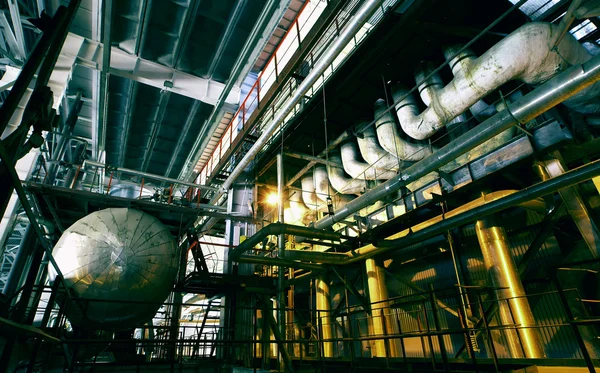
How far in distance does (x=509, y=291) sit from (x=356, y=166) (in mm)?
5378

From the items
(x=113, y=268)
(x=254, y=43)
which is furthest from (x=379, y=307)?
(x=254, y=43)

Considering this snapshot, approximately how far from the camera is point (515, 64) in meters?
5.48

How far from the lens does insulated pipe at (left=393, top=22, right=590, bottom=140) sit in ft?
17.4

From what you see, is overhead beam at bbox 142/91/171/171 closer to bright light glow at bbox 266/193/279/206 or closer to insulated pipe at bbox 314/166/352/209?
bright light glow at bbox 266/193/279/206

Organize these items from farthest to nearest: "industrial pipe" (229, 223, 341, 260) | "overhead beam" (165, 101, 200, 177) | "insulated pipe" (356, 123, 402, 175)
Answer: "overhead beam" (165, 101, 200, 177)
"insulated pipe" (356, 123, 402, 175)
"industrial pipe" (229, 223, 341, 260)

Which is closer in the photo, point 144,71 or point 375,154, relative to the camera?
point 375,154

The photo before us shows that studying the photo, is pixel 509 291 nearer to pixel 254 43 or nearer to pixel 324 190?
pixel 324 190

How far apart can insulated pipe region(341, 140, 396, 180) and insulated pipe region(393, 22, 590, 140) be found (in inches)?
122

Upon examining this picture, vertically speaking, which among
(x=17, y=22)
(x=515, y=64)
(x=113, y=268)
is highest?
(x=17, y=22)

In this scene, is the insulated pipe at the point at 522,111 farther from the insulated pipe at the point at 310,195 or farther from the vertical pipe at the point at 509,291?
the insulated pipe at the point at 310,195

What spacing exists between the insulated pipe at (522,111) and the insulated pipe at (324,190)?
4.52 m

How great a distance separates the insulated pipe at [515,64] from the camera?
5289 mm

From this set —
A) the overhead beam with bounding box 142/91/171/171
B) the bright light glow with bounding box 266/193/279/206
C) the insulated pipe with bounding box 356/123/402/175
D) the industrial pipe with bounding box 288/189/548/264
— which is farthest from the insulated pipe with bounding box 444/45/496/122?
the bright light glow with bounding box 266/193/279/206

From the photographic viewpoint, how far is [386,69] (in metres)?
8.66
